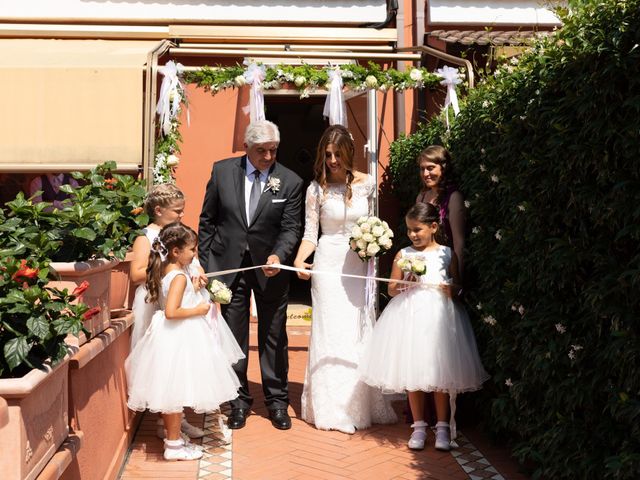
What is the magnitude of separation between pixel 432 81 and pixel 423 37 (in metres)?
3.39

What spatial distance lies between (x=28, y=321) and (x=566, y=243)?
258cm

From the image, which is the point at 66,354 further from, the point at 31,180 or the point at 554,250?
the point at 31,180

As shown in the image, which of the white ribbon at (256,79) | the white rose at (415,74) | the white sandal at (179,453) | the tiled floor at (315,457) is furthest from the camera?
the white rose at (415,74)

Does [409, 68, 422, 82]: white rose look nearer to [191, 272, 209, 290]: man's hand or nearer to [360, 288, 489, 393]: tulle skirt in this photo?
[360, 288, 489, 393]: tulle skirt

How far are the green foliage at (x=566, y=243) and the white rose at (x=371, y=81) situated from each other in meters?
2.59

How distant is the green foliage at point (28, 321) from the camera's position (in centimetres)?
321

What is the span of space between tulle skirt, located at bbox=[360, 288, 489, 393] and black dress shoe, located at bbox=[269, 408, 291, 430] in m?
0.76

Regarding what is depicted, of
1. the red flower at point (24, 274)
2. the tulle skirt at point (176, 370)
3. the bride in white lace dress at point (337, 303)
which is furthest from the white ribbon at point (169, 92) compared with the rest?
the red flower at point (24, 274)

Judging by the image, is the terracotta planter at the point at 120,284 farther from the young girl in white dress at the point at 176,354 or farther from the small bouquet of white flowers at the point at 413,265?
the small bouquet of white flowers at the point at 413,265

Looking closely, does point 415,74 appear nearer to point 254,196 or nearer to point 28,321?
point 254,196

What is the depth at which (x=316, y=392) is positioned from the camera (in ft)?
21.2

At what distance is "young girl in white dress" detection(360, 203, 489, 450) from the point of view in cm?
577

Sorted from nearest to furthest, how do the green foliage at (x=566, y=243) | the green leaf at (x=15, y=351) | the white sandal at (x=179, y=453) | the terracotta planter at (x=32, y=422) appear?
the terracotta planter at (x=32, y=422) < the green leaf at (x=15, y=351) < the green foliage at (x=566, y=243) < the white sandal at (x=179, y=453)

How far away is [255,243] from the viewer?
6.51m
